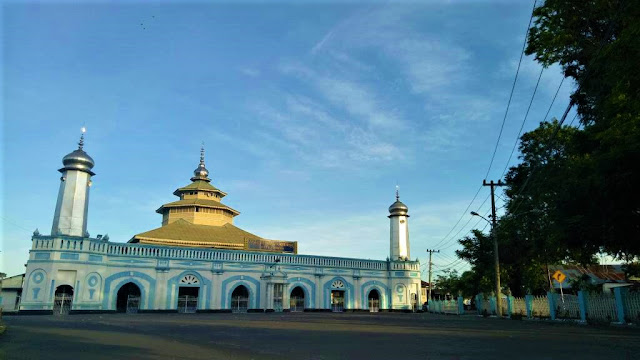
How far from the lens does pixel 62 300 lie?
32656 mm

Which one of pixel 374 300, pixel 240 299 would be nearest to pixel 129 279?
pixel 240 299

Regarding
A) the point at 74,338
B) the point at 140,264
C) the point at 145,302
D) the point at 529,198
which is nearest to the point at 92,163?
the point at 140,264

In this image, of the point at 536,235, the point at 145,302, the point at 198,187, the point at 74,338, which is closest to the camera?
the point at 74,338

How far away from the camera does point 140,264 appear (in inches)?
1442

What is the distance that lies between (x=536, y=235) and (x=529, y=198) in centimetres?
251

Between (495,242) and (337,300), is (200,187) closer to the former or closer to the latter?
(337,300)

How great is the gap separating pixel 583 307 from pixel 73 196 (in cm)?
3500

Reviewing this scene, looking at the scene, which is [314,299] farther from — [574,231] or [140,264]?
[574,231]

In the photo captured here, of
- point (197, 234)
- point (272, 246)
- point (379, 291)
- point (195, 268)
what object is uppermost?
point (197, 234)

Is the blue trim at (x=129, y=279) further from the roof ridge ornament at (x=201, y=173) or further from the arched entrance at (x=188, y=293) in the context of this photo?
the roof ridge ornament at (x=201, y=173)

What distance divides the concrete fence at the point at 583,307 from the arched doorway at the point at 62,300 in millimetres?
30707

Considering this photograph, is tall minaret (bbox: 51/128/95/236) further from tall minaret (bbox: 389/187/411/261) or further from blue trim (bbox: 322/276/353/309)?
tall minaret (bbox: 389/187/411/261)

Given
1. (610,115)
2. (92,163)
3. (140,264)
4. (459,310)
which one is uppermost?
(92,163)

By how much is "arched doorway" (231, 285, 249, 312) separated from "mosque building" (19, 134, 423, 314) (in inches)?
3.5
